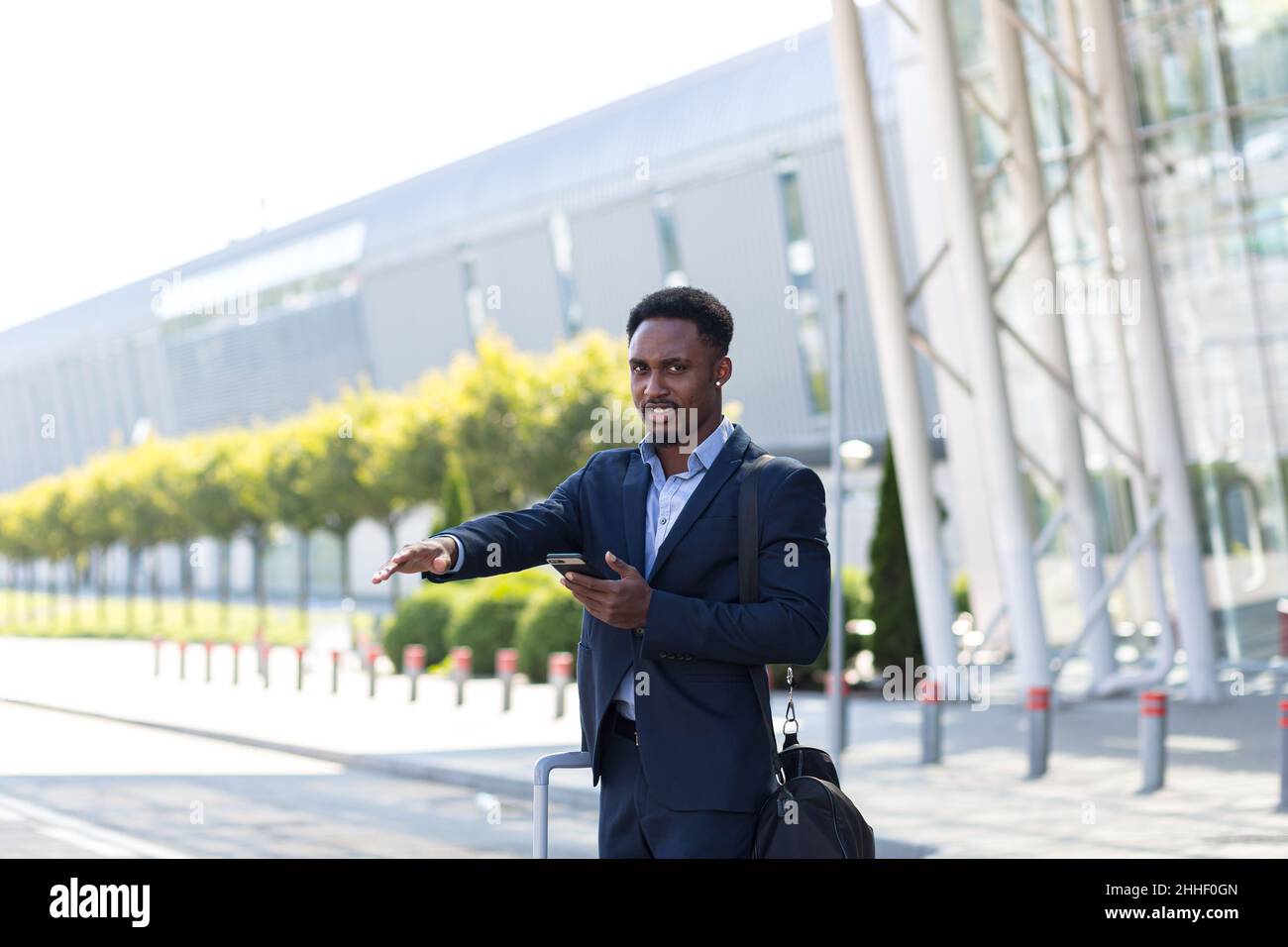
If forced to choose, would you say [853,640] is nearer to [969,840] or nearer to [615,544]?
[969,840]

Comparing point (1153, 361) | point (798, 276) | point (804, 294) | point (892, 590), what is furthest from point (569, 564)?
point (798, 276)

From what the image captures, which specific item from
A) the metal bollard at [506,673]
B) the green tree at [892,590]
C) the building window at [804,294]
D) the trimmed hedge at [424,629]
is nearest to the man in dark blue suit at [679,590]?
the metal bollard at [506,673]

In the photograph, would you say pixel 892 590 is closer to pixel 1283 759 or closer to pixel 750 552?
pixel 1283 759

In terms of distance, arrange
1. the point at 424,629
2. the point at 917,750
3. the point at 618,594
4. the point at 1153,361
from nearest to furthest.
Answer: the point at 618,594 < the point at 917,750 < the point at 1153,361 < the point at 424,629

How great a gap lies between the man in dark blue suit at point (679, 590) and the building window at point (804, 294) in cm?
3567

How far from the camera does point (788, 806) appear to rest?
275cm

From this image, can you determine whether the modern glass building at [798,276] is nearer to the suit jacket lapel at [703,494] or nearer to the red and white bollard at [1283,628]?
the red and white bollard at [1283,628]

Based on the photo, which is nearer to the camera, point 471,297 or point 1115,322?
point 1115,322

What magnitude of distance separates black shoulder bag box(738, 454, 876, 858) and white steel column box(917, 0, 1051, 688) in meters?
13.2

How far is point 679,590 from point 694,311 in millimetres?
489

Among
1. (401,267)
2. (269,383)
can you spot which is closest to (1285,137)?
(401,267)

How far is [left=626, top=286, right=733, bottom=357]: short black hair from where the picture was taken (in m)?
2.87

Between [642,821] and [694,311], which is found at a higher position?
[694,311]

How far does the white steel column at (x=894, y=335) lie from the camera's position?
1625cm
